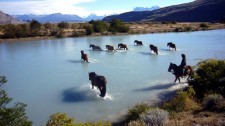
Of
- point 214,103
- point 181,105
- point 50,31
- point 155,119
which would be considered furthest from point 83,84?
point 50,31

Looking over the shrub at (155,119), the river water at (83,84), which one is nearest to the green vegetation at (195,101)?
the shrub at (155,119)

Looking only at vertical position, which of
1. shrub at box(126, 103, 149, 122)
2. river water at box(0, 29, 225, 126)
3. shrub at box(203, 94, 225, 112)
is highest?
shrub at box(203, 94, 225, 112)

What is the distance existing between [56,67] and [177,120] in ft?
48.0

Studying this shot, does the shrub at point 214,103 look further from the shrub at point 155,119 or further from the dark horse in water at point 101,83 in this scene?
the dark horse in water at point 101,83

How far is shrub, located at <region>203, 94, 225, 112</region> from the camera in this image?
34.6ft

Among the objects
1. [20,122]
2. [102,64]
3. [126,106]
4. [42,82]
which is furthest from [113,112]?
[102,64]

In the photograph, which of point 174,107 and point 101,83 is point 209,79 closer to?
point 174,107

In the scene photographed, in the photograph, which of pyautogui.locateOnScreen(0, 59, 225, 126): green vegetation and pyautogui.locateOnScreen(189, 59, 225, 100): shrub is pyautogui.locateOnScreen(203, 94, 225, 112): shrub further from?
pyautogui.locateOnScreen(189, 59, 225, 100): shrub

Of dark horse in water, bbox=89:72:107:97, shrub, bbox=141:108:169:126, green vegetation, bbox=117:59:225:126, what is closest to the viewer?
shrub, bbox=141:108:169:126

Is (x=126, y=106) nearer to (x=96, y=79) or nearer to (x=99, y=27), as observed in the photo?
(x=96, y=79)

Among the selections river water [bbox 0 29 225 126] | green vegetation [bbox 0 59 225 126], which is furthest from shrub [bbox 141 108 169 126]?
river water [bbox 0 29 225 126]

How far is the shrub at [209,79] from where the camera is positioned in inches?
535

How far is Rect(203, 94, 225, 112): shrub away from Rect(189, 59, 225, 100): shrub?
1928 mm

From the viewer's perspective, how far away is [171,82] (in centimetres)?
1680
